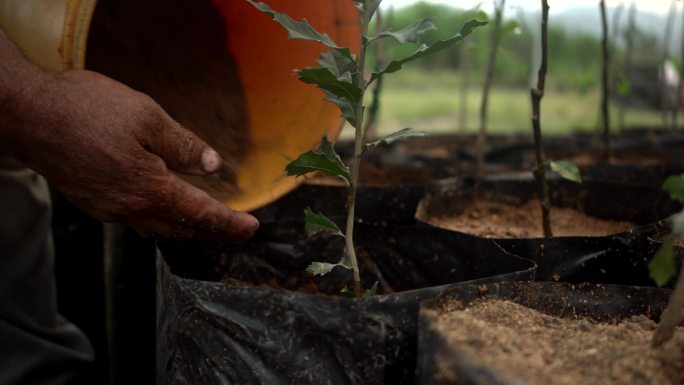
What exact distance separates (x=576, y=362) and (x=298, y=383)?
0.37 meters

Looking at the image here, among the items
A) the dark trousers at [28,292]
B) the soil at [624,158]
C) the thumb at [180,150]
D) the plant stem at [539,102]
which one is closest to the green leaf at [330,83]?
the thumb at [180,150]

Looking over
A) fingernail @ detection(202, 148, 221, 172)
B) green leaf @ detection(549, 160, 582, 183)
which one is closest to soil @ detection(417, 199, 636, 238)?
green leaf @ detection(549, 160, 582, 183)

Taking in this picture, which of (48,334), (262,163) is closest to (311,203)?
(262,163)

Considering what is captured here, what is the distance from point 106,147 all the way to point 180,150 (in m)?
0.12

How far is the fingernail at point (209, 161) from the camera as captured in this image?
118 centimetres

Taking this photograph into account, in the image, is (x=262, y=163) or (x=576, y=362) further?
(x=262, y=163)

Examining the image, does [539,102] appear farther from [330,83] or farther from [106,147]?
[106,147]

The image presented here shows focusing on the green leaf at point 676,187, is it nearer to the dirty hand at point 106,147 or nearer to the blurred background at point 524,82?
the dirty hand at point 106,147

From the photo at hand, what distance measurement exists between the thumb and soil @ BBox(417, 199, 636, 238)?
62 cm

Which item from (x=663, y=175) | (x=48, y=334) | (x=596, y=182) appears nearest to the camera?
(x=48, y=334)

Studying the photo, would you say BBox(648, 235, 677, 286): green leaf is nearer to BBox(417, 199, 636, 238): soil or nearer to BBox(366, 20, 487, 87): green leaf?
BBox(366, 20, 487, 87): green leaf

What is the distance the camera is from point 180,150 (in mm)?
1153

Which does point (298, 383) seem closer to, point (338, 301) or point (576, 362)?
point (338, 301)

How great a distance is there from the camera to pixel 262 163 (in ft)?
5.39
